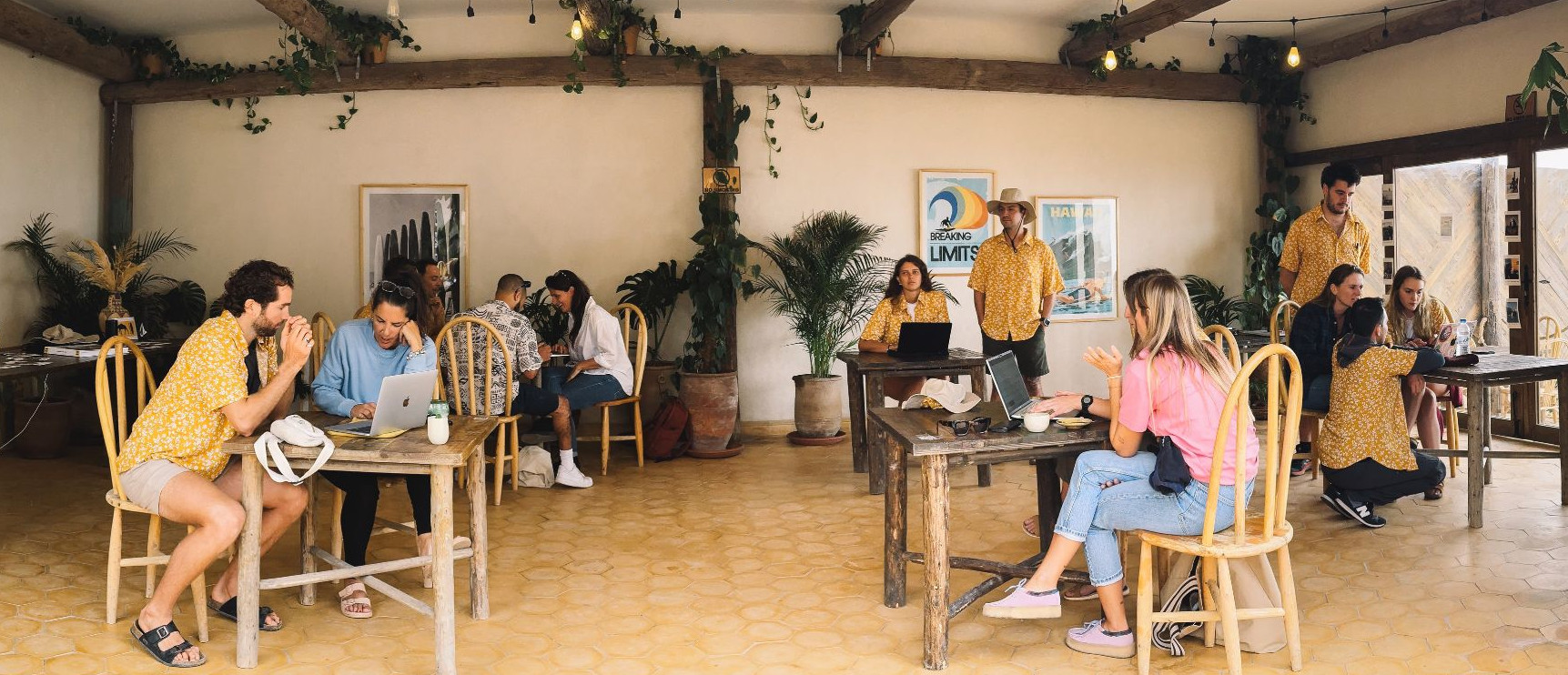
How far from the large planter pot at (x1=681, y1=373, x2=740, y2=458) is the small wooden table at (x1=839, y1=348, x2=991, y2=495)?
99cm

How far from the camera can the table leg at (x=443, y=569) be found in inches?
115

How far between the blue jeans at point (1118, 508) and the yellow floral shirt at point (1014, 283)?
9.28 ft

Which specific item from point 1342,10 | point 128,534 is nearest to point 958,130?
point 1342,10

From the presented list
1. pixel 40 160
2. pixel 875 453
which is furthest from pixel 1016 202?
pixel 40 160

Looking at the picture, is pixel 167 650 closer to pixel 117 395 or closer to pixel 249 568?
pixel 249 568

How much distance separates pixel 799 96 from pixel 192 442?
4.72 meters

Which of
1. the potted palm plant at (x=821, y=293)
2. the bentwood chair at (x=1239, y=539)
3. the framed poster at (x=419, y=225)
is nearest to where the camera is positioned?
the bentwood chair at (x=1239, y=539)

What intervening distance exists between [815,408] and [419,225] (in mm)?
2873

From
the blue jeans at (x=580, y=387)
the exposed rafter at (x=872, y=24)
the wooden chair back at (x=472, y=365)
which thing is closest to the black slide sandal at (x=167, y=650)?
the wooden chair back at (x=472, y=365)

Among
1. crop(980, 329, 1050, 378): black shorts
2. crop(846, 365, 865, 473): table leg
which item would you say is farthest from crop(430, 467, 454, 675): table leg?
crop(980, 329, 1050, 378): black shorts

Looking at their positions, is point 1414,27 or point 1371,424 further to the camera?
point 1414,27

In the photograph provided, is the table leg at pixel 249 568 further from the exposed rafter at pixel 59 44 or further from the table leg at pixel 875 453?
the exposed rafter at pixel 59 44

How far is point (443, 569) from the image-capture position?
295cm

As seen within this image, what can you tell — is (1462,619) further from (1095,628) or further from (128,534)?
(128,534)
